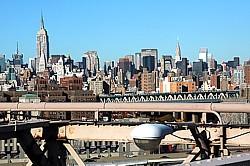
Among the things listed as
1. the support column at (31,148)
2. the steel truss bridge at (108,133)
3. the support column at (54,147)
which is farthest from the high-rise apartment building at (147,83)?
the support column at (31,148)

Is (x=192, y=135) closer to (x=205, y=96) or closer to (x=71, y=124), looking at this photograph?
(x=71, y=124)

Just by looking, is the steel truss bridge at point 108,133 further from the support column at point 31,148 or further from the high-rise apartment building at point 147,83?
the high-rise apartment building at point 147,83

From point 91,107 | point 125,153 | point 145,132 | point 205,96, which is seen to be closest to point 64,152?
point 91,107

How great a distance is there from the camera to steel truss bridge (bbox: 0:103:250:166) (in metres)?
7.97

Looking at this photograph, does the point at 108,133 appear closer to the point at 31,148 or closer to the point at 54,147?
the point at 54,147

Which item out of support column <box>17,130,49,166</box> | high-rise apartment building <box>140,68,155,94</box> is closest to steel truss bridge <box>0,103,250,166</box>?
support column <box>17,130,49,166</box>

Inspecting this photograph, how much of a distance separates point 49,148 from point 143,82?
621 feet

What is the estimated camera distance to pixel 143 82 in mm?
198000

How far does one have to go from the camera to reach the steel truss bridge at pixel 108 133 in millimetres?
7973

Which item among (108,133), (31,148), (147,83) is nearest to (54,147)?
(31,148)

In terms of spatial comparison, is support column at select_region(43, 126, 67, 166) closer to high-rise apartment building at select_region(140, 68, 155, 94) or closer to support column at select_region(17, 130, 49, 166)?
support column at select_region(17, 130, 49, 166)

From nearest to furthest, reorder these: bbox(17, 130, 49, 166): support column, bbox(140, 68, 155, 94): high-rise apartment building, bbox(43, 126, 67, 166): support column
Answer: bbox(17, 130, 49, 166): support column → bbox(43, 126, 67, 166): support column → bbox(140, 68, 155, 94): high-rise apartment building

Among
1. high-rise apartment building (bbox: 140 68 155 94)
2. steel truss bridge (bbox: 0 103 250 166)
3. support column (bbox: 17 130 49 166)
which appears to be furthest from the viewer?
high-rise apartment building (bbox: 140 68 155 94)

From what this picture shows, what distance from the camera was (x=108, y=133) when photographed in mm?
8664
